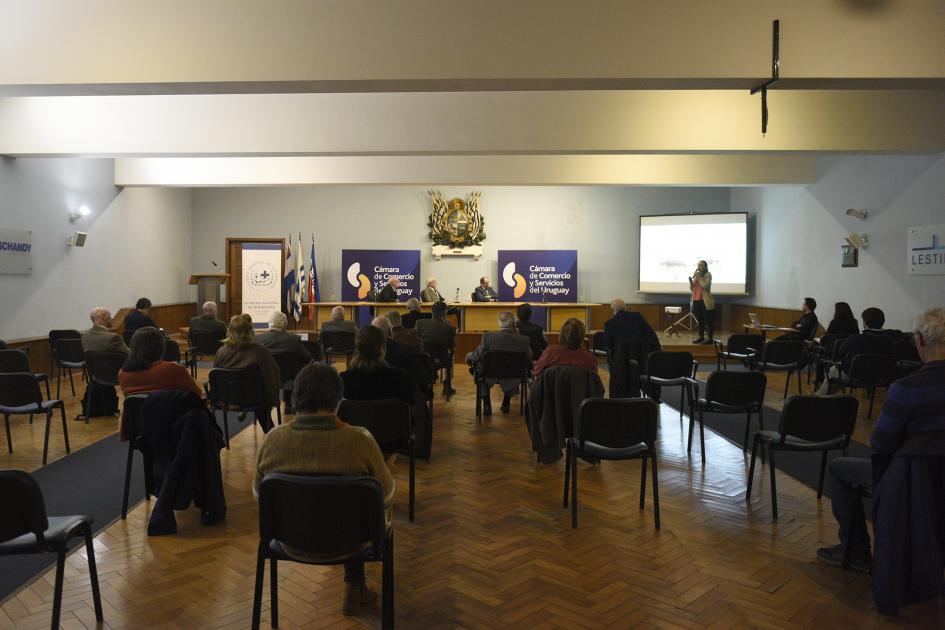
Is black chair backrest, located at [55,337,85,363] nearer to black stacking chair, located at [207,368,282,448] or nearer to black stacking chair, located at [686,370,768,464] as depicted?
black stacking chair, located at [207,368,282,448]

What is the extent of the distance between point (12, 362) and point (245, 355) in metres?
2.48

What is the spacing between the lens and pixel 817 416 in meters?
3.90

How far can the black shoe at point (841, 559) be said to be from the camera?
3295 millimetres

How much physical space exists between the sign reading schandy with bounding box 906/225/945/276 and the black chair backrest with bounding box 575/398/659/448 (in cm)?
659

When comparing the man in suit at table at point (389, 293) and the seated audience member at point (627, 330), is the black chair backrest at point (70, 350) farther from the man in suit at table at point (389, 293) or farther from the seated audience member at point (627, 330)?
the man in suit at table at point (389, 293)

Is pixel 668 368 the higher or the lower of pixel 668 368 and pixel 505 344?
the lower

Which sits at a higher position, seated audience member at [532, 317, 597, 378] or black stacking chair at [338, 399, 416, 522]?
seated audience member at [532, 317, 597, 378]

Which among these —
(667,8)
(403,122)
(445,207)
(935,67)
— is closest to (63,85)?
(403,122)

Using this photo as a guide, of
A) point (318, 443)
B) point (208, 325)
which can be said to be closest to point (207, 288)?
point (208, 325)

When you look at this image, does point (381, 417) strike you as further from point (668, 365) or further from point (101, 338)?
point (101, 338)

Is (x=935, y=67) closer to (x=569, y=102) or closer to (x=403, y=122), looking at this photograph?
(x=569, y=102)

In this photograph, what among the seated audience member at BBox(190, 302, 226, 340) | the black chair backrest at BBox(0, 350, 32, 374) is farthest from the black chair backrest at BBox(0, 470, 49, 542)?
the seated audience member at BBox(190, 302, 226, 340)

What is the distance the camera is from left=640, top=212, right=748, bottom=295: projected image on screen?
13.6 metres

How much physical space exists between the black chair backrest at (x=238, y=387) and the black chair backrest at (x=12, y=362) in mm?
2193
